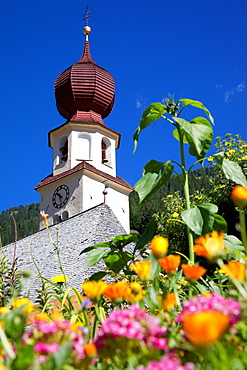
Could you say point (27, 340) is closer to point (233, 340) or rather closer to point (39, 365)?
point (39, 365)

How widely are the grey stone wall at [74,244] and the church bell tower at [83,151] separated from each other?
6.85 metres

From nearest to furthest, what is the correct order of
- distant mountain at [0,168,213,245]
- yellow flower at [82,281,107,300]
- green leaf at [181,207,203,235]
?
yellow flower at [82,281,107,300] → green leaf at [181,207,203,235] → distant mountain at [0,168,213,245]

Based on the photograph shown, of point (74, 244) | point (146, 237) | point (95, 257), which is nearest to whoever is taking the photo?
point (146, 237)

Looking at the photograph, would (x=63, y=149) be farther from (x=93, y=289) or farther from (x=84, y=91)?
(x=93, y=289)

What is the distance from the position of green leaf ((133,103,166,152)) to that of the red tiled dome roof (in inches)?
1029

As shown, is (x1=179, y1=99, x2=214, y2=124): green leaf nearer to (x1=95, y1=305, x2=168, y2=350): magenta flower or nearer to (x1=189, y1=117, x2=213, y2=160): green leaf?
(x1=189, y1=117, x2=213, y2=160): green leaf

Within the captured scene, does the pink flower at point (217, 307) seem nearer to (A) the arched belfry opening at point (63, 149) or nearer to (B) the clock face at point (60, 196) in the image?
(B) the clock face at point (60, 196)

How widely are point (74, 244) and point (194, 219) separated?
12.5 metres

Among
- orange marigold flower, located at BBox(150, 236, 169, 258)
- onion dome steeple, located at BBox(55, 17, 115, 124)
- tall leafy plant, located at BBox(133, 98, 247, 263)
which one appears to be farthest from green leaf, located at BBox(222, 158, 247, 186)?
onion dome steeple, located at BBox(55, 17, 115, 124)

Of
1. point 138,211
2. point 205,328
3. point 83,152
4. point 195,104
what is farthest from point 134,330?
point 83,152

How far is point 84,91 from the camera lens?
28406 mm

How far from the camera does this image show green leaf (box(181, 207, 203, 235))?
77.2 inches

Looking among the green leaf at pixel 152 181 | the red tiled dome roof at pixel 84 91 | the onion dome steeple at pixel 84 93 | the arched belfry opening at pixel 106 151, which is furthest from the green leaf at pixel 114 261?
the red tiled dome roof at pixel 84 91

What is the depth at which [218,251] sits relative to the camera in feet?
3.58
